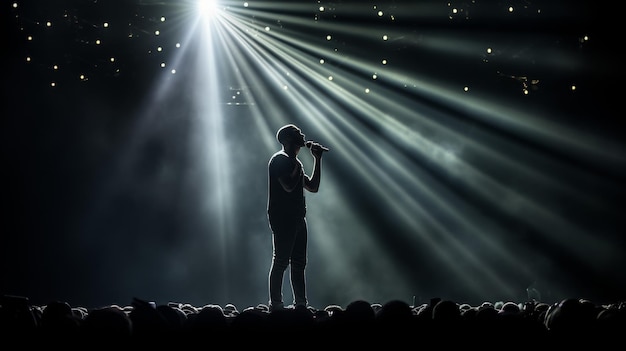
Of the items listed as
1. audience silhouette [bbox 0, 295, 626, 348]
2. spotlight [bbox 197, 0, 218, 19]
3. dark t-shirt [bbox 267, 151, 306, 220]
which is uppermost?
spotlight [bbox 197, 0, 218, 19]

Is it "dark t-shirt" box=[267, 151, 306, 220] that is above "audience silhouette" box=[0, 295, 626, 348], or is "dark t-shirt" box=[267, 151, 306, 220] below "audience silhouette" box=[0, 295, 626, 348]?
above

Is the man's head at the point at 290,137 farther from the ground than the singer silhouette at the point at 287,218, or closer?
farther from the ground

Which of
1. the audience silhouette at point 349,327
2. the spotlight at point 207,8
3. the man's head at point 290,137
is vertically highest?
the spotlight at point 207,8

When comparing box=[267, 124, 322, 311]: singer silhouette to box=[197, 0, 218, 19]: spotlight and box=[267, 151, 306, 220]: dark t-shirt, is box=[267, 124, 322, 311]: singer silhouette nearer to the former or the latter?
box=[267, 151, 306, 220]: dark t-shirt

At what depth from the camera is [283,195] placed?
16.9 feet

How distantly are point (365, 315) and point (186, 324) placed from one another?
2.90ft

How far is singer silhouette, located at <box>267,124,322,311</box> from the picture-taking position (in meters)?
5.06

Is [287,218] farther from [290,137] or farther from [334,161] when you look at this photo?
[334,161]

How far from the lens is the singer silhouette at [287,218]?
5059mm

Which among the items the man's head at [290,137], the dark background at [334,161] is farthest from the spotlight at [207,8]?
the man's head at [290,137]

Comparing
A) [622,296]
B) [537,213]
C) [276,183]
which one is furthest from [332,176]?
[276,183]

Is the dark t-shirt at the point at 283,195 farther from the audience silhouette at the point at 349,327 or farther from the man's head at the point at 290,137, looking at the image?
the audience silhouette at the point at 349,327

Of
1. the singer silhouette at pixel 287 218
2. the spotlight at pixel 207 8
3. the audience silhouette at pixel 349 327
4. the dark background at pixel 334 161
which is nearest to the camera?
the audience silhouette at pixel 349 327

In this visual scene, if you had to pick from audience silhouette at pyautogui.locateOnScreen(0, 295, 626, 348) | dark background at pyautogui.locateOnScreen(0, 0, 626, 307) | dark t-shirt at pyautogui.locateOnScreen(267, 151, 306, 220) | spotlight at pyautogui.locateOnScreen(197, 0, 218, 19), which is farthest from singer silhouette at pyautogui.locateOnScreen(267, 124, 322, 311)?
spotlight at pyautogui.locateOnScreen(197, 0, 218, 19)
